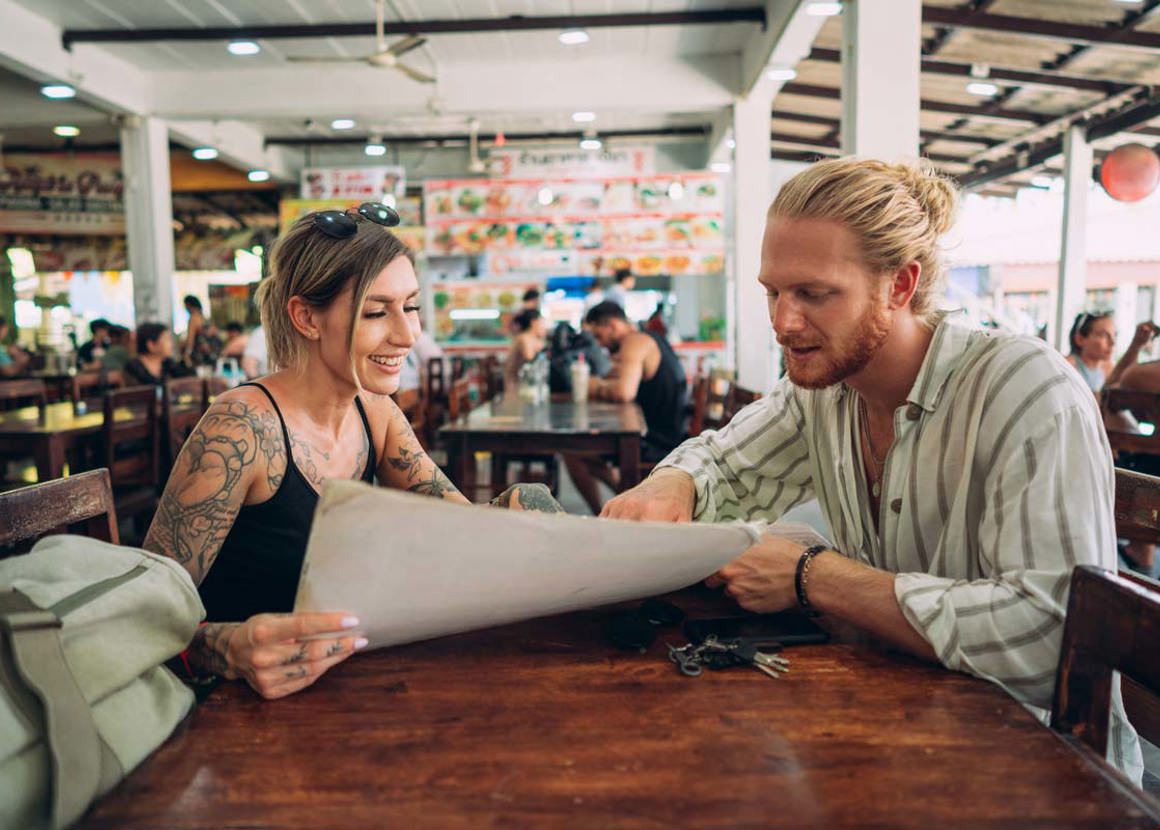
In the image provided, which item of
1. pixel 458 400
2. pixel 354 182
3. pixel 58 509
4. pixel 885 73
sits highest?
pixel 354 182

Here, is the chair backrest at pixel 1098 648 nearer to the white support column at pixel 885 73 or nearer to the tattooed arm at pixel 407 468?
the tattooed arm at pixel 407 468

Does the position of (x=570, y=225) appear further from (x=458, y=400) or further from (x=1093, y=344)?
(x=1093, y=344)

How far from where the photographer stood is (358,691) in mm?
1022

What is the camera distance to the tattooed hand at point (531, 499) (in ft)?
5.05

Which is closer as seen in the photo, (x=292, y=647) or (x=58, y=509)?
(x=292, y=647)

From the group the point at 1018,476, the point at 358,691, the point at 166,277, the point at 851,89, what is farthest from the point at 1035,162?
the point at 358,691

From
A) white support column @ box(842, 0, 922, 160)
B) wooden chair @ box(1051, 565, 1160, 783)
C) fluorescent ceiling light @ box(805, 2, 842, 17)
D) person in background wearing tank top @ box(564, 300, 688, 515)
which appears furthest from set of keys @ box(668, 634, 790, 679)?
fluorescent ceiling light @ box(805, 2, 842, 17)

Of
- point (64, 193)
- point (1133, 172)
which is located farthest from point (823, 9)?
point (64, 193)

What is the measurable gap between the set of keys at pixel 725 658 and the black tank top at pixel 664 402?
13.4 ft

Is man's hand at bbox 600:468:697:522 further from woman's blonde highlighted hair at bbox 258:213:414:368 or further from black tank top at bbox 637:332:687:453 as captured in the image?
black tank top at bbox 637:332:687:453

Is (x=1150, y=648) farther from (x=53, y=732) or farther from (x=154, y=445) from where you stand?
(x=154, y=445)

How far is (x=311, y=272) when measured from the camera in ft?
5.66

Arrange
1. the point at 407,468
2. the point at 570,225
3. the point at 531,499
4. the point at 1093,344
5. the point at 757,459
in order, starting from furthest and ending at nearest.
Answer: the point at 570,225, the point at 1093,344, the point at 407,468, the point at 757,459, the point at 531,499

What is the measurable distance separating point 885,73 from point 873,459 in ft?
12.8
